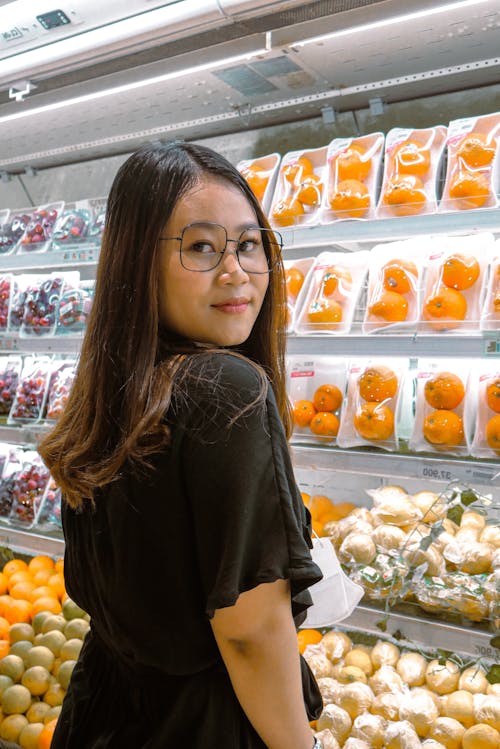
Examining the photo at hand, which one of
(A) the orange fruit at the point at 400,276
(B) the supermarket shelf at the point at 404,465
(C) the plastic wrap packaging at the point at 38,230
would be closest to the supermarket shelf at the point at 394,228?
(A) the orange fruit at the point at 400,276

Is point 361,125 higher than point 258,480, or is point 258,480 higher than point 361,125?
point 361,125

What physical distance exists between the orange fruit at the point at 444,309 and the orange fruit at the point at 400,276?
137mm

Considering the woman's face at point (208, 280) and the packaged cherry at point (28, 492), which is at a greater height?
the woman's face at point (208, 280)

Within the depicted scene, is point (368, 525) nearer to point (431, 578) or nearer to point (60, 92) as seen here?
point (431, 578)

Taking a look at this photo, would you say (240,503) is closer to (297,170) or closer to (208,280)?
(208,280)

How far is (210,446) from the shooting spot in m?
0.84

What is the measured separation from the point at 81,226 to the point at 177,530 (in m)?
2.29

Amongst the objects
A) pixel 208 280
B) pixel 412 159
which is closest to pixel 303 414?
pixel 412 159

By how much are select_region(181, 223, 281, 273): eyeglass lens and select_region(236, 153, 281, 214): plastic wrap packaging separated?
1.39m

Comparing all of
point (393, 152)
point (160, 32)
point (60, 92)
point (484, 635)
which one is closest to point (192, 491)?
point (484, 635)

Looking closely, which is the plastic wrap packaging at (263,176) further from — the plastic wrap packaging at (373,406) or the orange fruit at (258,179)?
the plastic wrap packaging at (373,406)

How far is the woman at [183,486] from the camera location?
844mm

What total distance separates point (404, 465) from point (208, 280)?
3.07ft

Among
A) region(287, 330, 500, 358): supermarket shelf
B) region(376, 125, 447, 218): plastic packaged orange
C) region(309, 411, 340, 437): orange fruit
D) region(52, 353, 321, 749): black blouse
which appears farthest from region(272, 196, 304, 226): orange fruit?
region(52, 353, 321, 749): black blouse
